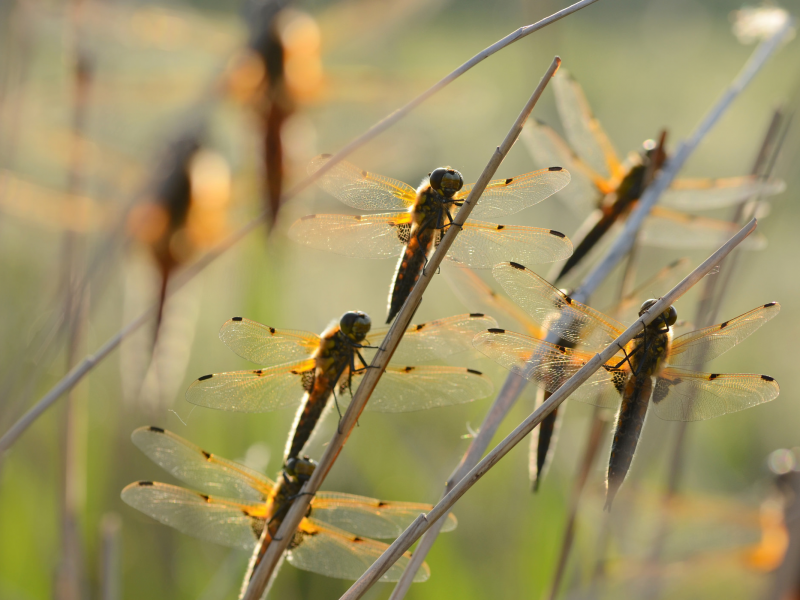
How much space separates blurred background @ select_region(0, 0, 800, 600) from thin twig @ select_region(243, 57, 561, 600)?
17.3 inches

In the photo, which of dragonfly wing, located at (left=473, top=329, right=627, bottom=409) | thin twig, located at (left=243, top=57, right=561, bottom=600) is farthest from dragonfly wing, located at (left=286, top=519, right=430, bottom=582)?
dragonfly wing, located at (left=473, top=329, right=627, bottom=409)

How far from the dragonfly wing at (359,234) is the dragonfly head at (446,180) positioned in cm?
10

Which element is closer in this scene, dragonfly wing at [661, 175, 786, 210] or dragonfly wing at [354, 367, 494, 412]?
dragonfly wing at [354, 367, 494, 412]

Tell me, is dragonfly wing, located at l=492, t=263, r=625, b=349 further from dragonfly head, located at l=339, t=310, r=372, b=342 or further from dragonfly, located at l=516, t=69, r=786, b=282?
dragonfly, located at l=516, t=69, r=786, b=282

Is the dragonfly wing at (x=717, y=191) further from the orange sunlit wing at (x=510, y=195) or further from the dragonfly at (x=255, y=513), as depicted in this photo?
the dragonfly at (x=255, y=513)

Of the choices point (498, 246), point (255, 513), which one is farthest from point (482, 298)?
point (255, 513)

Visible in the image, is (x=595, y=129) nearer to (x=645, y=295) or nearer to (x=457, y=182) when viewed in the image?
(x=645, y=295)

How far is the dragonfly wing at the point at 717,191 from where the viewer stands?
4.08ft

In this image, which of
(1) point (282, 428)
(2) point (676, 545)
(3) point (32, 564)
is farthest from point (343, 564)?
(3) point (32, 564)

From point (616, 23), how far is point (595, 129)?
16.7ft

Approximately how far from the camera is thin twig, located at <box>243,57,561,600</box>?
2.50ft

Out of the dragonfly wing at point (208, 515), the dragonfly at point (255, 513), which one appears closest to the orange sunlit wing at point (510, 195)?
the dragonfly at point (255, 513)

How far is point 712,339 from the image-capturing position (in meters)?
0.95

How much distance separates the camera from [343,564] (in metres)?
1.12
